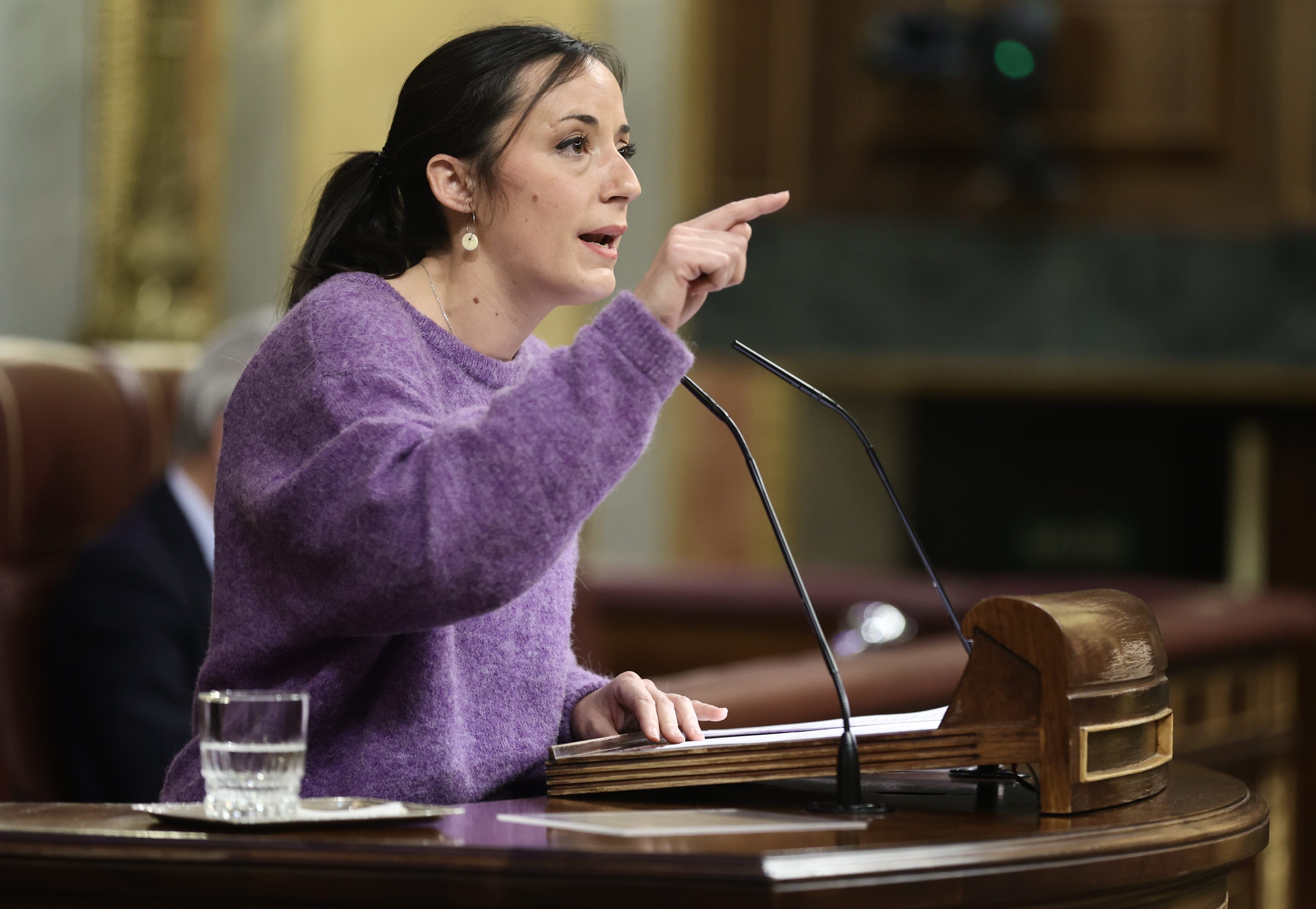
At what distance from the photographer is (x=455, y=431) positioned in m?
1.11

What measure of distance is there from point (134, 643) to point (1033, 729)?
1.58m

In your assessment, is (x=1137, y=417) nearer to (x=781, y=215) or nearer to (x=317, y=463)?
(x=781, y=215)

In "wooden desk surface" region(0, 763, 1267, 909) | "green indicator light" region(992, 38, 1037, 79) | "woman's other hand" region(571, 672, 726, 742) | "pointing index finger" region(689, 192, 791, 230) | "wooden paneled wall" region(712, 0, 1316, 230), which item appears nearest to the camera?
"wooden desk surface" region(0, 763, 1267, 909)

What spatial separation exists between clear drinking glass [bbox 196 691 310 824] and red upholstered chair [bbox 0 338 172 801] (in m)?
1.27

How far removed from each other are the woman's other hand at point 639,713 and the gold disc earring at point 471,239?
1.19ft

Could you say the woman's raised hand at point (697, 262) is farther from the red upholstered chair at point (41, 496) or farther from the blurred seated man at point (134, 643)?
the red upholstered chair at point (41, 496)

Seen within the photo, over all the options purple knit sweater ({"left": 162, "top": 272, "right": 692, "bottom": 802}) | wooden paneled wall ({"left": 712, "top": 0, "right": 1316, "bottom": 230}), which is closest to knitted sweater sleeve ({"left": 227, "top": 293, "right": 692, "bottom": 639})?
purple knit sweater ({"left": 162, "top": 272, "right": 692, "bottom": 802})

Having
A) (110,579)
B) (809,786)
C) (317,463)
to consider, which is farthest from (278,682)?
(110,579)

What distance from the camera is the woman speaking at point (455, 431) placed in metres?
1.11

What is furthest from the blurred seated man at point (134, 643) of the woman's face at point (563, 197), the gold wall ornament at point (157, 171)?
the gold wall ornament at point (157, 171)

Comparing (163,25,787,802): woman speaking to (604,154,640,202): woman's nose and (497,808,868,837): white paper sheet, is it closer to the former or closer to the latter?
(604,154,640,202): woman's nose

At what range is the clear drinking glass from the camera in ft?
3.46

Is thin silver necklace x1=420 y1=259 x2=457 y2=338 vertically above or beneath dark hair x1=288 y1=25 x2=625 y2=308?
beneath

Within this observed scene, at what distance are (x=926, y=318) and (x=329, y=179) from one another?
367 cm
